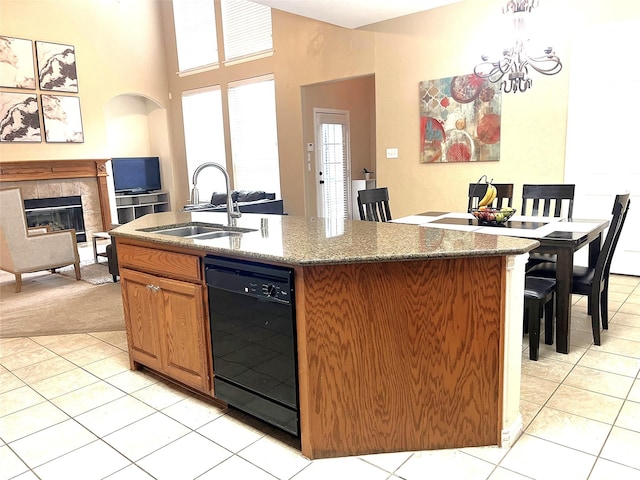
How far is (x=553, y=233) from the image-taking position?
3.05 meters

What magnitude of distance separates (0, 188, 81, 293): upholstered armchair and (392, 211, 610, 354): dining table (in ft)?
12.9

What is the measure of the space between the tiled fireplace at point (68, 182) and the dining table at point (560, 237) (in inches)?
250

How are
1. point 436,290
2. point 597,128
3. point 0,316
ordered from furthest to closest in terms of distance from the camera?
1. point 597,128
2. point 0,316
3. point 436,290

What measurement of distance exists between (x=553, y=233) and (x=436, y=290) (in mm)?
1539

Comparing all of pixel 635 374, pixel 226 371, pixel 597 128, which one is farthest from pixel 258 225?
pixel 597 128

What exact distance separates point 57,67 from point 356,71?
485cm

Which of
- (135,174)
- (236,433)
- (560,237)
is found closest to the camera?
(236,433)

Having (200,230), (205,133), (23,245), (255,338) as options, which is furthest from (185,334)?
(205,133)

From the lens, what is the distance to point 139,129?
372 inches

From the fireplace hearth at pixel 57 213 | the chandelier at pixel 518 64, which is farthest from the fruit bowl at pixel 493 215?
the fireplace hearth at pixel 57 213

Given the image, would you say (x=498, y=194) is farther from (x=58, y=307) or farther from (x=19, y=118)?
(x=19, y=118)

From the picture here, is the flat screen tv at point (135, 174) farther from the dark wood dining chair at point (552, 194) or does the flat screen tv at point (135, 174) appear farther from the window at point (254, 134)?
the dark wood dining chair at point (552, 194)

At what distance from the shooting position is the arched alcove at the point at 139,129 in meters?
9.09

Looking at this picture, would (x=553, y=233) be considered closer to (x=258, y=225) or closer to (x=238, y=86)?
(x=258, y=225)
